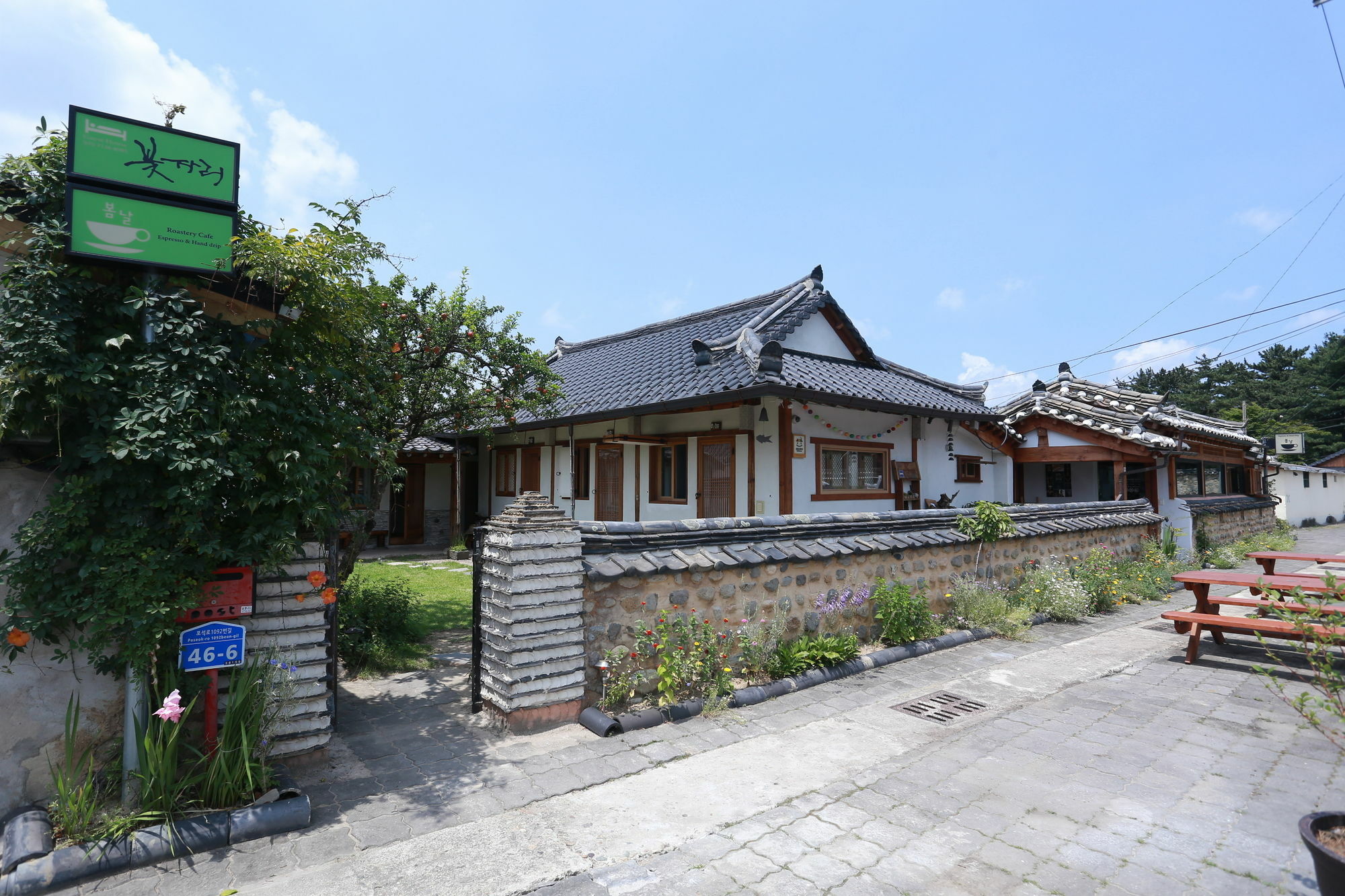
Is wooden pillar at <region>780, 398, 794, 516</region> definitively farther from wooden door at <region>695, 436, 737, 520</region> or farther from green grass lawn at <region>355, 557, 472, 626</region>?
green grass lawn at <region>355, 557, 472, 626</region>

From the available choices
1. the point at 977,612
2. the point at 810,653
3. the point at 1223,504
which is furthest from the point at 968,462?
the point at 810,653

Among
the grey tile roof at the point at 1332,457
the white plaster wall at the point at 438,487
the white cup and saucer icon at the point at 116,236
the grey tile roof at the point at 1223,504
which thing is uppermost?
the grey tile roof at the point at 1332,457

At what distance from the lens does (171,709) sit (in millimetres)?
3367

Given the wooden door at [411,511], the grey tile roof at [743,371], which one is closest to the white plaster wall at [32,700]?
the grey tile roof at [743,371]

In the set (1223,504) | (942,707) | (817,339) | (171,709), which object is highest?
(817,339)

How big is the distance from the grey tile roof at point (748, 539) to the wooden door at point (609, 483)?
526cm

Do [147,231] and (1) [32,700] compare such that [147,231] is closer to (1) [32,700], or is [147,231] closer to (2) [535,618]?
(1) [32,700]

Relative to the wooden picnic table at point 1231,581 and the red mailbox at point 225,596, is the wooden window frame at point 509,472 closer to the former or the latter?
the red mailbox at point 225,596

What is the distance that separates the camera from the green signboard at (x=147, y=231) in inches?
138

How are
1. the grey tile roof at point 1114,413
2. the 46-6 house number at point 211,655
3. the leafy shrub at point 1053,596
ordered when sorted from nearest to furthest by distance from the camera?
the 46-6 house number at point 211,655, the leafy shrub at point 1053,596, the grey tile roof at point 1114,413

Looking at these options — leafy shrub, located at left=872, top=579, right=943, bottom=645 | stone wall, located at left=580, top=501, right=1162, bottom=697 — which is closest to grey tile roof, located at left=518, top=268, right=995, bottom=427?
stone wall, located at left=580, top=501, right=1162, bottom=697

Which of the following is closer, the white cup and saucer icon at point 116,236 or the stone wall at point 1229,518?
the white cup and saucer icon at point 116,236

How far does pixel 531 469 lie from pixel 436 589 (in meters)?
4.66

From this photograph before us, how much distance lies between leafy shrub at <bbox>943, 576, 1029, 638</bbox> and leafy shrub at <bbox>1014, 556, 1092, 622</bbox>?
2.95 feet
